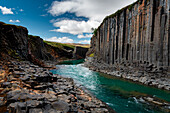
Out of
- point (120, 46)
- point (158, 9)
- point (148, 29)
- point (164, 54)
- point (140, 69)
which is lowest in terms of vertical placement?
point (140, 69)

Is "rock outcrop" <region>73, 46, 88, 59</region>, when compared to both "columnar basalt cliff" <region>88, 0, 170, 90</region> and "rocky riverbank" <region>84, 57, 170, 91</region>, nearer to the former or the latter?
"columnar basalt cliff" <region>88, 0, 170, 90</region>

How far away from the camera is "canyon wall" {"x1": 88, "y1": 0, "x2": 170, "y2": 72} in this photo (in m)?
15.8

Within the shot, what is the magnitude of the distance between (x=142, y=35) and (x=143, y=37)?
1.72ft

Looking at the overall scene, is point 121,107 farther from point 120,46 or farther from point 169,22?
point 120,46

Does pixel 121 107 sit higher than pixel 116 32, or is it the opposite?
pixel 116 32

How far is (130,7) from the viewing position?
23.0 meters

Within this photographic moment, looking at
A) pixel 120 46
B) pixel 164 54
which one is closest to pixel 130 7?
pixel 120 46

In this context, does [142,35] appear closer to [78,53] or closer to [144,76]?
[144,76]

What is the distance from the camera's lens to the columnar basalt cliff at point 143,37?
15797mm

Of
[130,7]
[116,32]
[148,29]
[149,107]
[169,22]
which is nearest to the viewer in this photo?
[149,107]

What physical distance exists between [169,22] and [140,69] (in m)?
9.32

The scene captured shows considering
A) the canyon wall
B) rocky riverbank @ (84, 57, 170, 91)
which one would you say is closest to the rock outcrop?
the canyon wall

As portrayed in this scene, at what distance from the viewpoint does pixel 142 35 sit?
774 inches

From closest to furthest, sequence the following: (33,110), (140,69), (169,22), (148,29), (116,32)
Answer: (33,110), (169,22), (148,29), (140,69), (116,32)
